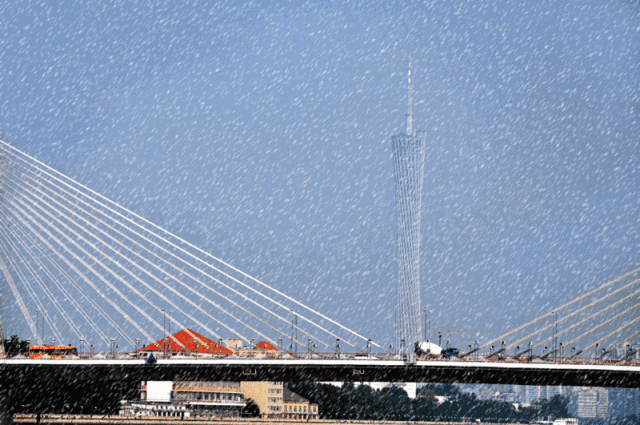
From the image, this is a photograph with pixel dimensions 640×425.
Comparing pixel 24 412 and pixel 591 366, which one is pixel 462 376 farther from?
pixel 24 412

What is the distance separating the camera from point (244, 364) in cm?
6022

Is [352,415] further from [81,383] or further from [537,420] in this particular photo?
[537,420]

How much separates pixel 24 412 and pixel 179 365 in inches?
1137

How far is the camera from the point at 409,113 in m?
130

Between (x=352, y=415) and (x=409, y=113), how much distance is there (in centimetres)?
3591

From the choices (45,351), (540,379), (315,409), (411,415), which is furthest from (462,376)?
(411,415)

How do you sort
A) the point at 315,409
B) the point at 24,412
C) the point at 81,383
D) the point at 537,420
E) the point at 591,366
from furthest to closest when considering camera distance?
the point at 537,420, the point at 315,409, the point at 81,383, the point at 24,412, the point at 591,366

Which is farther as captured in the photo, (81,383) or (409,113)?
(409,113)

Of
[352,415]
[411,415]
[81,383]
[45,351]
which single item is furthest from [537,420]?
[45,351]

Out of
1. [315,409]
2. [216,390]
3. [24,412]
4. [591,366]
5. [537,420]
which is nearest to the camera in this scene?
[591,366]

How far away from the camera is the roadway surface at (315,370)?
59625 millimetres

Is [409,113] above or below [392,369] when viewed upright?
above

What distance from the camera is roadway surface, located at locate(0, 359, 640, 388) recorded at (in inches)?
2347

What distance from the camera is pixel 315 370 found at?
6262cm
